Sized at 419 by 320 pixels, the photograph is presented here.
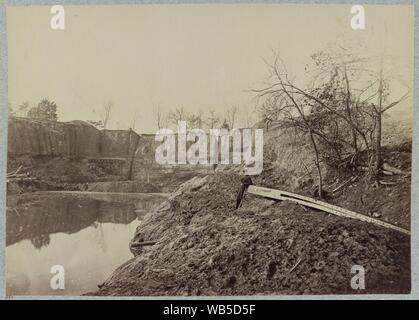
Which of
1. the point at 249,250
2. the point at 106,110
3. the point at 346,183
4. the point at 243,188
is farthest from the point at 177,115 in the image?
the point at 346,183

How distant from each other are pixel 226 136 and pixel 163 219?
62cm

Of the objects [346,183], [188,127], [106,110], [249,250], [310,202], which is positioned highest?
[106,110]

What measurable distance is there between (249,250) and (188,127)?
802 millimetres

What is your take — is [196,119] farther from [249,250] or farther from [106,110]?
[249,250]

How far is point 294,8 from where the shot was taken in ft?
8.93

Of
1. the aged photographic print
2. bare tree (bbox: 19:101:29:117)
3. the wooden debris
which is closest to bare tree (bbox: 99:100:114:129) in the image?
the aged photographic print

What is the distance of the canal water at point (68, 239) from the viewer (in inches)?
106

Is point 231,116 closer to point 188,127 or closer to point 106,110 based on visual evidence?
point 188,127

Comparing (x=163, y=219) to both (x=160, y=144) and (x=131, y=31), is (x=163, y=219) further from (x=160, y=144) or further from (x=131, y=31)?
(x=131, y=31)

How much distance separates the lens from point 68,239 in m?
2.70

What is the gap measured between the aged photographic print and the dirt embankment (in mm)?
14

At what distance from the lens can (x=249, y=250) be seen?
8.63 ft

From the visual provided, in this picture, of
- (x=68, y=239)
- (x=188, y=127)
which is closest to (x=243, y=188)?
(x=188, y=127)

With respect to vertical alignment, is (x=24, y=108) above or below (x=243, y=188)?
above
